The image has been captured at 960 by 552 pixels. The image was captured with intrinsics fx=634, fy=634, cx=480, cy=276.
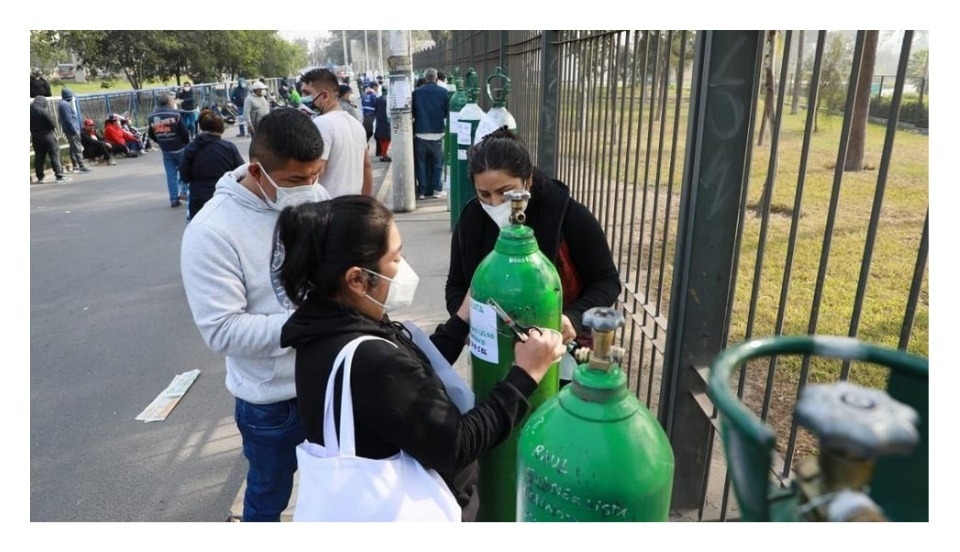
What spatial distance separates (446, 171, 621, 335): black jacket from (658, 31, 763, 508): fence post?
33cm

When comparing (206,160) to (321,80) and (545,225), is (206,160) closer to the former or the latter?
(321,80)

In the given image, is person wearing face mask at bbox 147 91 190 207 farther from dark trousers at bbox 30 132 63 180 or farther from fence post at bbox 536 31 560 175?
fence post at bbox 536 31 560 175

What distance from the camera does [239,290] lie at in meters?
2.12

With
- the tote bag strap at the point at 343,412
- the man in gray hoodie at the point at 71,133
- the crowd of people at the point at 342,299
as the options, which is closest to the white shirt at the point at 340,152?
the crowd of people at the point at 342,299

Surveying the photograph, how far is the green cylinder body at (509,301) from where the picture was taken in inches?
71.5

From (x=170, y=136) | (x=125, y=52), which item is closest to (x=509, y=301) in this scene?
(x=170, y=136)

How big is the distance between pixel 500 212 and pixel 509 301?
66 cm

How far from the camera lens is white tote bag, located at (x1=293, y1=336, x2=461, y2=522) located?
1447mm

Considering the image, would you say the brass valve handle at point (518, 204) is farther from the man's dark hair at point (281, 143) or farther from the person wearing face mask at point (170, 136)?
the person wearing face mask at point (170, 136)

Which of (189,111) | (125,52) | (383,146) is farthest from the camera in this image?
(125,52)

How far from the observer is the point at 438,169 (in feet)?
31.2

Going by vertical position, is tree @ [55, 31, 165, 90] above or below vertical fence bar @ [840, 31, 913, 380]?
above

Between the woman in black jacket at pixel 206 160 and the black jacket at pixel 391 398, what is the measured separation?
4560mm

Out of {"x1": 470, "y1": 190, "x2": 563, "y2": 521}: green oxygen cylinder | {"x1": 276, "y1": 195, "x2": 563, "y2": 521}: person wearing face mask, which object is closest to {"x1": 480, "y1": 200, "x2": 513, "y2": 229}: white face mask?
{"x1": 470, "y1": 190, "x2": 563, "y2": 521}: green oxygen cylinder
